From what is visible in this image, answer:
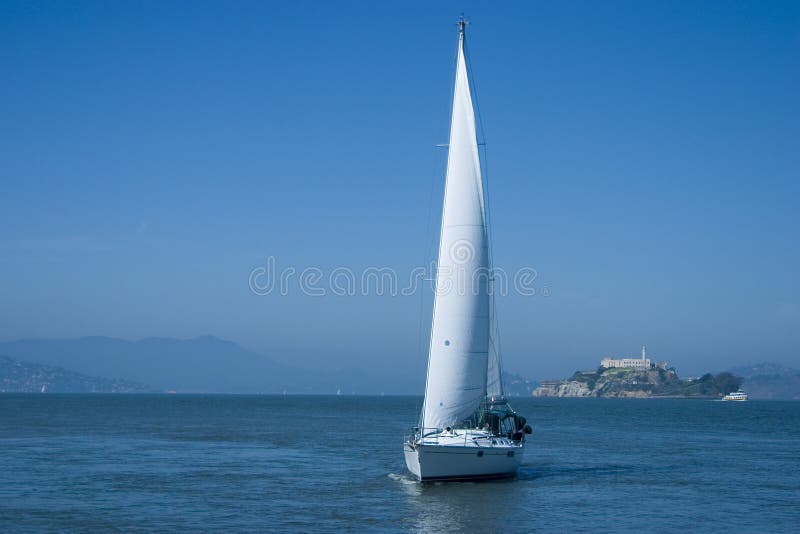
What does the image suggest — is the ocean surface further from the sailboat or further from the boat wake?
the sailboat

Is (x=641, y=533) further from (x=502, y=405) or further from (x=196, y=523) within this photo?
(x=196, y=523)

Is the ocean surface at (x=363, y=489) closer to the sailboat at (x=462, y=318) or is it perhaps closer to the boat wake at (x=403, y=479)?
the boat wake at (x=403, y=479)

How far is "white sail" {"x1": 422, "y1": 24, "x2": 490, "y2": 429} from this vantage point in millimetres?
41250

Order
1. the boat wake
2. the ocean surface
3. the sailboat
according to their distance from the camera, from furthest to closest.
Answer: the boat wake, the sailboat, the ocean surface

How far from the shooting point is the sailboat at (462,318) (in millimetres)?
41062

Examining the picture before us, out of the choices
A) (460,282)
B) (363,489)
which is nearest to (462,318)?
(460,282)

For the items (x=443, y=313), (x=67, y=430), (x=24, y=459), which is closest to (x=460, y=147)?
(x=443, y=313)

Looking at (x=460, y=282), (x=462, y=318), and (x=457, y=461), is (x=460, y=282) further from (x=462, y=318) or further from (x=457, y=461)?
(x=457, y=461)

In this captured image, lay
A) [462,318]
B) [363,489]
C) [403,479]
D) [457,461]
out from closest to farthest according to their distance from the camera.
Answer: [457,461], [462,318], [363,489], [403,479]

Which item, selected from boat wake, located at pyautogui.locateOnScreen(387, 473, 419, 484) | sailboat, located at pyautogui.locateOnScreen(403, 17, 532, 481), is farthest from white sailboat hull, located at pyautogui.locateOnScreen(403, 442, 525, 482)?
boat wake, located at pyautogui.locateOnScreen(387, 473, 419, 484)

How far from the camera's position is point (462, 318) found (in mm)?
41625

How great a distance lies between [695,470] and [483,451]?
→ 62.2ft

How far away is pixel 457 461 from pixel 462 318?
655cm

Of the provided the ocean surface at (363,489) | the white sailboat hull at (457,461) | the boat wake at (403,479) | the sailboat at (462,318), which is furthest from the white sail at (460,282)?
the boat wake at (403,479)
